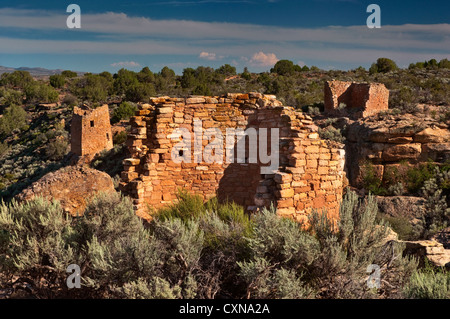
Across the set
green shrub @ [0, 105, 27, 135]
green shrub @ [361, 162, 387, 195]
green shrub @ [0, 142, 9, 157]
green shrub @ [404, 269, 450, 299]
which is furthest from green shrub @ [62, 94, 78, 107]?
green shrub @ [404, 269, 450, 299]

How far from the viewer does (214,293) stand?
4.06 meters

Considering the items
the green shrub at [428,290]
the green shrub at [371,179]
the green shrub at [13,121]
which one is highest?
the green shrub at [13,121]

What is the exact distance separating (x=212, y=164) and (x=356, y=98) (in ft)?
61.9

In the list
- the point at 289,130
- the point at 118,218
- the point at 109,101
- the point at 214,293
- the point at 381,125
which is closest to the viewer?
the point at 214,293

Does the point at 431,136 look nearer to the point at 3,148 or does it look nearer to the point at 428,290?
the point at 428,290

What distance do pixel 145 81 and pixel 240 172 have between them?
145ft

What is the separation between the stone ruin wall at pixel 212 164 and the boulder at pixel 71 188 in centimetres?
61

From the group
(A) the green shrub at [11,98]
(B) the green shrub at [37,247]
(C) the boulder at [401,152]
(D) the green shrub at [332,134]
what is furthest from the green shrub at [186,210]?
(A) the green shrub at [11,98]

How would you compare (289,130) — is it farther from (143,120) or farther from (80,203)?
(80,203)

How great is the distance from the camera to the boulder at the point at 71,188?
284 inches

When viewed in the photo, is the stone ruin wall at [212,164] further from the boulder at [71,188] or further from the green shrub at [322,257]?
the green shrub at [322,257]

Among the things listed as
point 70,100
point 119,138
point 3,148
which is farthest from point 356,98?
point 70,100

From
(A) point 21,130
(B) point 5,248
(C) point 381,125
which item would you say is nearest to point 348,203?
(B) point 5,248

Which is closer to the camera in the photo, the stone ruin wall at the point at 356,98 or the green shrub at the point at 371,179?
the green shrub at the point at 371,179
